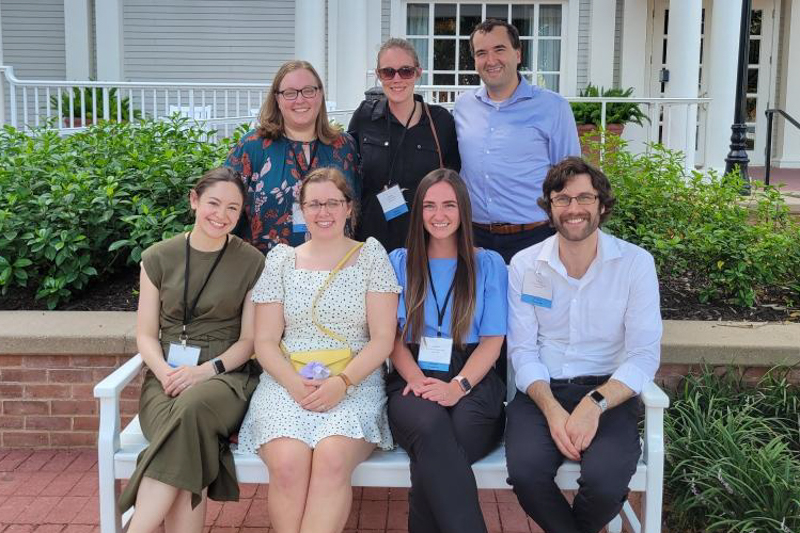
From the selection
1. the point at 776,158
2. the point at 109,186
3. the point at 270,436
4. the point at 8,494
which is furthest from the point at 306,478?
the point at 776,158

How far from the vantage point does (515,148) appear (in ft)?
11.9

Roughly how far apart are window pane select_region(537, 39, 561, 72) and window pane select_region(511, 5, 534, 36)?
0.85 feet

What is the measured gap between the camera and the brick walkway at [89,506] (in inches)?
133

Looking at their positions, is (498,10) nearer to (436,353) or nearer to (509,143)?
(509,143)

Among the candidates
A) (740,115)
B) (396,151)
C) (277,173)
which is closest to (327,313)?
(277,173)

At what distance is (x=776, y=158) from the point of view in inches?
520

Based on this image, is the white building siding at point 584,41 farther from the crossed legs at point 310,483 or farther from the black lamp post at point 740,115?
the crossed legs at point 310,483

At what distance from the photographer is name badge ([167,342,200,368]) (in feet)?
10.5

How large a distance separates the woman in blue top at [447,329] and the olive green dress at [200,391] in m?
0.58

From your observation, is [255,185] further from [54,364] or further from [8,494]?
[8,494]

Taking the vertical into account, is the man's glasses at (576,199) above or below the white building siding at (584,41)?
below

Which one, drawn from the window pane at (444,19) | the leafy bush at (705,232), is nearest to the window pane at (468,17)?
the window pane at (444,19)

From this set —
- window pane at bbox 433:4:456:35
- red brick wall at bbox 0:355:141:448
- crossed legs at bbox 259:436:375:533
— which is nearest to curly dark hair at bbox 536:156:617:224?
crossed legs at bbox 259:436:375:533

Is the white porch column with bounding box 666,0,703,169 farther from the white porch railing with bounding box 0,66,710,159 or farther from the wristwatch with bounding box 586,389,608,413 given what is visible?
the wristwatch with bounding box 586,389,608,413
